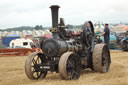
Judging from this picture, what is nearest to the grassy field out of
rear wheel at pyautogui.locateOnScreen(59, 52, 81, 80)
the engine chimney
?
rear wheel at pyautogui.locateOnScreen(59, 52, 81, 80)

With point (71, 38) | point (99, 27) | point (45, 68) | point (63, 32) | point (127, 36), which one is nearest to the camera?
point (45, 68)

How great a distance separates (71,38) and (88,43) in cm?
85

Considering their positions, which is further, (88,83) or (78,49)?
(78,49)

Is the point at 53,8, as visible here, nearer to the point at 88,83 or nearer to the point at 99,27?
the point at 88,83

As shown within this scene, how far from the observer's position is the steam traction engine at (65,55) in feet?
22.0

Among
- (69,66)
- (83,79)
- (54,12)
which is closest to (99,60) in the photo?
(83,79)

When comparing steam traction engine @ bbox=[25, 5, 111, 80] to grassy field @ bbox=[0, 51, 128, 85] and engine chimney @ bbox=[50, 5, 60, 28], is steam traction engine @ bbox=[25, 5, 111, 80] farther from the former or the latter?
grassy field @ bbox=[0, 51, 128, 85]

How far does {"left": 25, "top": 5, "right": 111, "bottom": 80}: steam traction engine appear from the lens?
6.71 meters

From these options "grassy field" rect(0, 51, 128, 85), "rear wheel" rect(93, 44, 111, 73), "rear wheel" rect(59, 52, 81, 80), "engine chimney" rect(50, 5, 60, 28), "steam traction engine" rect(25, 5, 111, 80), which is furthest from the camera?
"rear wheel" rect(93, 44, 111, 73)

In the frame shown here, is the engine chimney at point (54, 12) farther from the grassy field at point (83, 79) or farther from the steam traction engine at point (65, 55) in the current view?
the grassy field at point (83, 79)

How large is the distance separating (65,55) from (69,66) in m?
0.34

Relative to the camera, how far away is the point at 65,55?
6.48m

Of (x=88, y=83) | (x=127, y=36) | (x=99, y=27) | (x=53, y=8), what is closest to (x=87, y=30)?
(x=53, y=8)

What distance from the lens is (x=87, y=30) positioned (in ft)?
28.5
